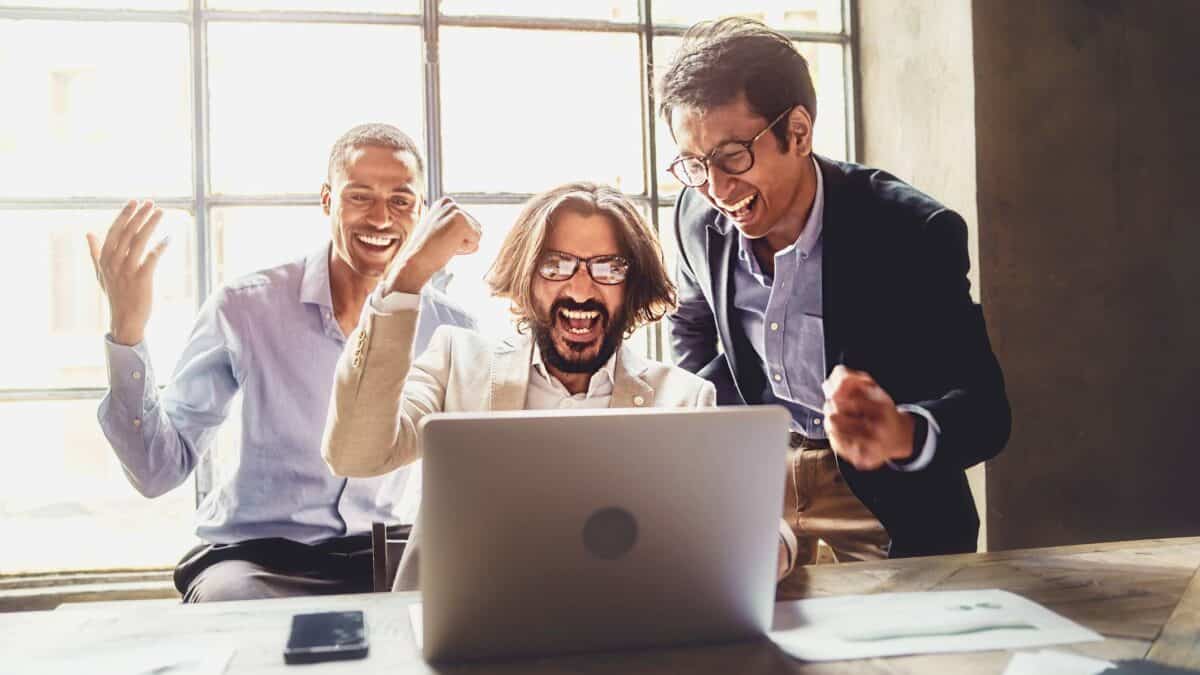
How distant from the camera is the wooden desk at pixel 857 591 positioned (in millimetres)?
1000

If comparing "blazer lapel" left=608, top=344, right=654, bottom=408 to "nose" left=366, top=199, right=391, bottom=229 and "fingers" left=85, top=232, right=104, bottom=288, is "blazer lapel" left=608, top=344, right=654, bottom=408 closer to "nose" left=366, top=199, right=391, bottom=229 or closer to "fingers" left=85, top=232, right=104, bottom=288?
"nose" left=366, top=199, right=391, bottom=229

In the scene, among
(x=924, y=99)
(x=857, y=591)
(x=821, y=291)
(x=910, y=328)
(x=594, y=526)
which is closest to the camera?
(x=594, y=526)

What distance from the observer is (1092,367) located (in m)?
2.67

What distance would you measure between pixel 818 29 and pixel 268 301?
193cm

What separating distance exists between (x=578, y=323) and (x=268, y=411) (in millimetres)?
839

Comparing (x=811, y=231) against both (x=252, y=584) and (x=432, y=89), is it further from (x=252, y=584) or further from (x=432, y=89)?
(x=252, y=584)

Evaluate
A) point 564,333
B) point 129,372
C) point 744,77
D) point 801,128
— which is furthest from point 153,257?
point 801,128

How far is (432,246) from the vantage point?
159 cm

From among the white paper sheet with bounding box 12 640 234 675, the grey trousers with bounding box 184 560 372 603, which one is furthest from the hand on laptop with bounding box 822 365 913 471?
the grey trousers with bounding box 184 560 372 603

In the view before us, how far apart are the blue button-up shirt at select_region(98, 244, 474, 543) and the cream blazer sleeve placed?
598 mm

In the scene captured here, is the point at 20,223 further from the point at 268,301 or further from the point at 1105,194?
the point at 1105,194

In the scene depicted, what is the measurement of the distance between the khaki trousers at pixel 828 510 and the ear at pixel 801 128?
0.69 m

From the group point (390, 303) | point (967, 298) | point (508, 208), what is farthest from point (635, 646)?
point (508, 208)

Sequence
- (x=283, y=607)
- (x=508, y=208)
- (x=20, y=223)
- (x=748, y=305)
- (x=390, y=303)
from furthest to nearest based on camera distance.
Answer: (x=508, y=208), (x=20, y=223), (x=748, y=305), (x=390, y=303), (x=283, y=607)
